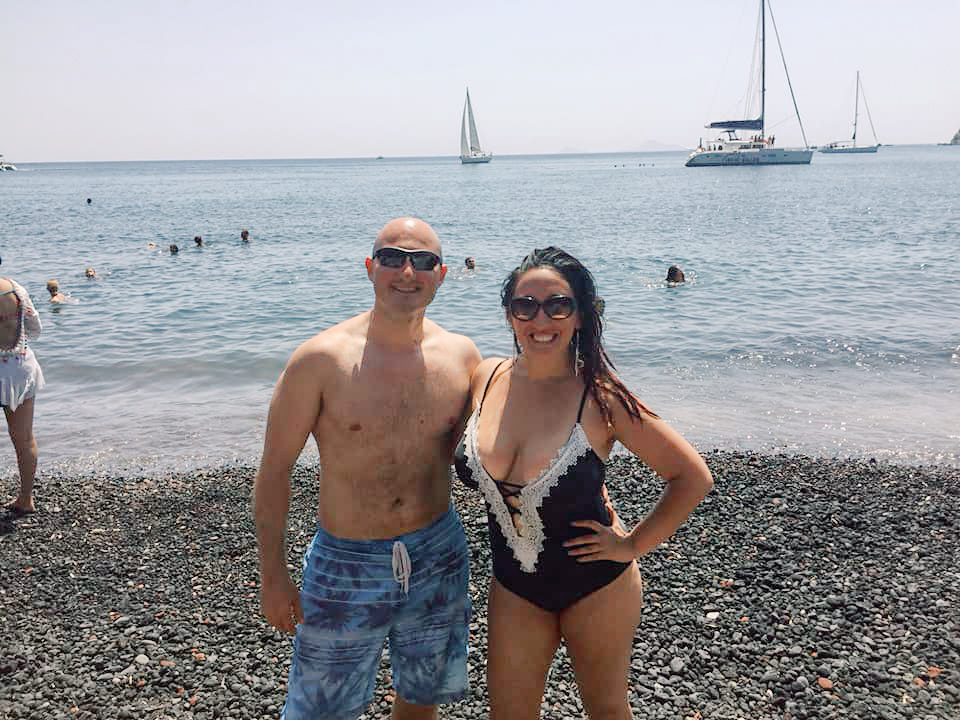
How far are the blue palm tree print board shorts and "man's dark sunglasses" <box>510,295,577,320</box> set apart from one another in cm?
104

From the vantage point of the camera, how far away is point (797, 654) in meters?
4.68

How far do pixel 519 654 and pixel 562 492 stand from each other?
0.69m

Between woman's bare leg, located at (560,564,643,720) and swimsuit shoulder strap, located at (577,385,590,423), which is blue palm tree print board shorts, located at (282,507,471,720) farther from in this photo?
swimsuit shoulder strap, located at (577,385,590,423)

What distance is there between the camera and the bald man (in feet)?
9.98

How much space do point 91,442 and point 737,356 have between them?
1135 centimetres

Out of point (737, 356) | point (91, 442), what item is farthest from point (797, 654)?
point (737, 356)

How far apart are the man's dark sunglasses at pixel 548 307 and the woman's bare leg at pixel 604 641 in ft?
3.56

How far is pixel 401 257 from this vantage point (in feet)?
10.1

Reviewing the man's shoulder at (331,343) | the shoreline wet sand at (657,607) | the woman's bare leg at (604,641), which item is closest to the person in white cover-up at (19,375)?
the shoreline wet sand at (657,607)

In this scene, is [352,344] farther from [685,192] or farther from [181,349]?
[685,192]

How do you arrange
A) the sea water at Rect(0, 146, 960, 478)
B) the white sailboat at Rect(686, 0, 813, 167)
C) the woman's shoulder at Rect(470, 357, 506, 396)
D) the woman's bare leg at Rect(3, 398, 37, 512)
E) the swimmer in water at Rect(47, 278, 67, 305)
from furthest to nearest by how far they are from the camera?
1. the white sailboat at Rect(686, 0, 813, 167)
2. the swimmer in water at Rect(47, 278, 67, 305)
3. the sea water at Rect(0, 146, 960, 478)
4. the woman's bare leg at Rect(3, 398, 37, 512)
5. the woman's shoulder at Rect(470, 357, 506, 396)

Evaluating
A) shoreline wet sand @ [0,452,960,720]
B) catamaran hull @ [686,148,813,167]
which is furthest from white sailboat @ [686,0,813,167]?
shoreline wet sand @ [0,452,960,720]

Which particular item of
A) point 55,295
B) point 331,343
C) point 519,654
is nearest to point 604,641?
point 519,654

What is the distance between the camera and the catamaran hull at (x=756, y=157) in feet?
320
